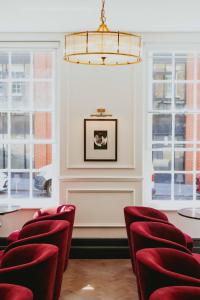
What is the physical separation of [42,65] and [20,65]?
0.29 metres

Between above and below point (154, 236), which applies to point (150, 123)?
above

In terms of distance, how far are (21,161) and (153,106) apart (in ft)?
6.24

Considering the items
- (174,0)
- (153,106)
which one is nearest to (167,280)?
(174,0)

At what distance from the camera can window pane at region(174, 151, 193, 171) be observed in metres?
6.36

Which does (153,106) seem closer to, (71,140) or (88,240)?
(71,140)

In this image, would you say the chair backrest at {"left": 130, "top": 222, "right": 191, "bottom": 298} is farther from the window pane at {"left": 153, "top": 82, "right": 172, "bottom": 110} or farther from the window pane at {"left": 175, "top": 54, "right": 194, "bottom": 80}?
the window pane at {"left": 175, "top": 54, "right": 194, "bottom": 80}

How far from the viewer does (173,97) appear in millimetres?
6320

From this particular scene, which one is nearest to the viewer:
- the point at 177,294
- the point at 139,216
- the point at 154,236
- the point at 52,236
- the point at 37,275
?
the point at 177,294

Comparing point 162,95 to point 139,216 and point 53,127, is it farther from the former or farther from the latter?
point 139,216

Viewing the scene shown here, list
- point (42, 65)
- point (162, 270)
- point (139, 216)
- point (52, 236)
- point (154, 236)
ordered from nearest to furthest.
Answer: point (162, 270) < point (52, 236) < point (154, 236) < point (139, 216) < point (42, 65)

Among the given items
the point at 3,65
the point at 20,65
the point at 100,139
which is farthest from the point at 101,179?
the point at 3,65

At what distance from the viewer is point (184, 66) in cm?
630

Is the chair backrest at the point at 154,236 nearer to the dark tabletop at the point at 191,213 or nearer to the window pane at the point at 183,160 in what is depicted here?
the dark tabletop at the point at 191,213

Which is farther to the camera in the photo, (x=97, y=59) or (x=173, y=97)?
(x=173, y=97)
